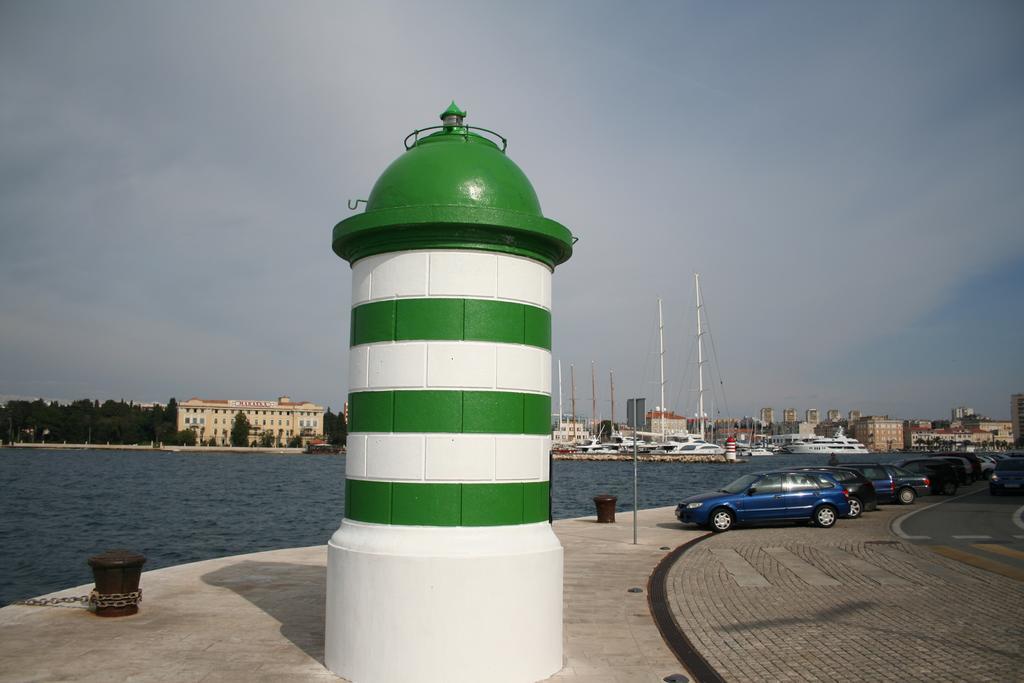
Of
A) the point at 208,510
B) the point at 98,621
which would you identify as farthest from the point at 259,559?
the point at 208,510

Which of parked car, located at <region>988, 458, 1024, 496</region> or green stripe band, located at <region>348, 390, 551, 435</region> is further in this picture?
parked car, located at <region>988, 458, 1024, 496</region>

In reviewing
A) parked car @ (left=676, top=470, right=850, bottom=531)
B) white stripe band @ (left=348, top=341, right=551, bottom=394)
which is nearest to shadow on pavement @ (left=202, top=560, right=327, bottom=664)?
white stripe band @ (left=348, top=341, right=551, bottom=394)

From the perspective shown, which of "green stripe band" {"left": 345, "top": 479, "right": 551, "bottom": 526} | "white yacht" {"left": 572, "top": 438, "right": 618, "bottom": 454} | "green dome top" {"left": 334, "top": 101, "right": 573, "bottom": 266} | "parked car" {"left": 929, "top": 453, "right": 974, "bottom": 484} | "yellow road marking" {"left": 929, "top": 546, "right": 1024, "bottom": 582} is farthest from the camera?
"white yacht" {"left": 572, "top": 438, "right": 618, "bottom": 454}

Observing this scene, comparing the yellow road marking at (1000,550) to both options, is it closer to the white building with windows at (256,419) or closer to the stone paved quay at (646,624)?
the stone paved quay at (646,624)

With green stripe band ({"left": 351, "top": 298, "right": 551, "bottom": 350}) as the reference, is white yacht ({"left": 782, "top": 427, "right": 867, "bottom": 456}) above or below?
below

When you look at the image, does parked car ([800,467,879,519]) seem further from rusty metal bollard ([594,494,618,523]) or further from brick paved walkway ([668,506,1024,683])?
brick paved walkway ([668,506,1024,683])

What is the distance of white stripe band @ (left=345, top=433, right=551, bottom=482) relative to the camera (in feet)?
21.2

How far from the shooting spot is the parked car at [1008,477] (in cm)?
3102

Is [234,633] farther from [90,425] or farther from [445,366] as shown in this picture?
[90,425]

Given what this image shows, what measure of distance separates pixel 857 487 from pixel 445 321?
20.8 meters

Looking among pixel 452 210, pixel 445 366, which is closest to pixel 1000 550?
pixel 445 366

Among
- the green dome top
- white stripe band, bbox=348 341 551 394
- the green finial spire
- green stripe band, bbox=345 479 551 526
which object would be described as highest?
the green finial spire

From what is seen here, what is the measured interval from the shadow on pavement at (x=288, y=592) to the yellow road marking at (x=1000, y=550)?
42.0 feet

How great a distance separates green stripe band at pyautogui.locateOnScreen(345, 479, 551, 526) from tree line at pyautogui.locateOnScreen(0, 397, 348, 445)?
569 feet
